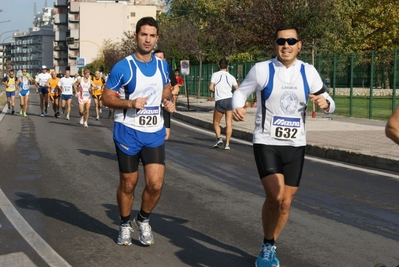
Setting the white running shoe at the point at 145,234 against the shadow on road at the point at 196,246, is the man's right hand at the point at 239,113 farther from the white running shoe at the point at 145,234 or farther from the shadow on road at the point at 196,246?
the white running shoe at the point at 145,234

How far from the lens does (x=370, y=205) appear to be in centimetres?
928

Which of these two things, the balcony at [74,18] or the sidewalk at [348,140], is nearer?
the sidewalk at [348,140]

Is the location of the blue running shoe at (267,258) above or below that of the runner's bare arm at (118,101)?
below

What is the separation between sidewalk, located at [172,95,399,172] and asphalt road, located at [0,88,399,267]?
617mm

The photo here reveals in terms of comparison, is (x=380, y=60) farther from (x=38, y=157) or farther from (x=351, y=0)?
(x=351, y=0)

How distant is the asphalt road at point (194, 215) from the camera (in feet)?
21.6

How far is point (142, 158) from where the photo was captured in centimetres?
682

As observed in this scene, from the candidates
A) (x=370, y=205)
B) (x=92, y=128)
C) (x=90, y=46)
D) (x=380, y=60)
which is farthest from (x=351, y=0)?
(x=90, y=46)

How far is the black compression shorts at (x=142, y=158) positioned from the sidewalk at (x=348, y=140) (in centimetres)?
710

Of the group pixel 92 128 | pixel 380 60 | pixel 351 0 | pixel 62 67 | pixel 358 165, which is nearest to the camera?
pixel 358 165

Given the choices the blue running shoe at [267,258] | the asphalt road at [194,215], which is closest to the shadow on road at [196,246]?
the asphalt road at [194,215]

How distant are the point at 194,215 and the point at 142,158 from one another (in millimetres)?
1836

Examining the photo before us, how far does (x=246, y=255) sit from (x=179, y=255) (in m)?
0.57

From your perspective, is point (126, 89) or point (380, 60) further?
point (380, 60)
